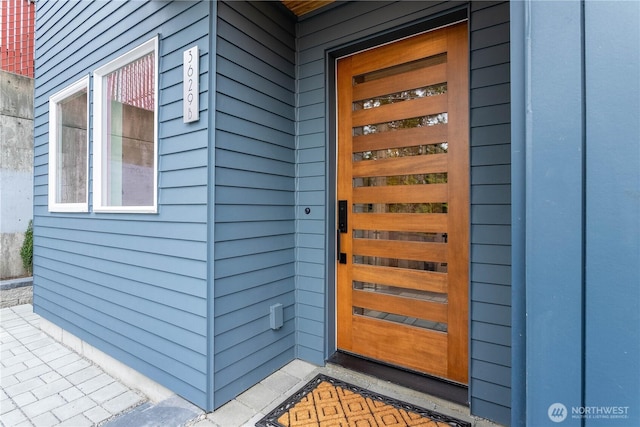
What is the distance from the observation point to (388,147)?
7.36 feet

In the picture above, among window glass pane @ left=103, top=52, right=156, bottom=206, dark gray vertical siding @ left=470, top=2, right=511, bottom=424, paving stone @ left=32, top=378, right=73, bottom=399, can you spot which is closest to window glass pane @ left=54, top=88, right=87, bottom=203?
window glass pane @ left=103, top=52, right=156, bottom=206

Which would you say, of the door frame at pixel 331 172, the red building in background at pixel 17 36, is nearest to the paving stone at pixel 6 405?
the door frame at pixel 331 172

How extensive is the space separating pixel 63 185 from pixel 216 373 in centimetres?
287

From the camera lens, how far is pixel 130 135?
2.66 m

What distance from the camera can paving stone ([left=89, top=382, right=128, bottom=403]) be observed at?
219 centimetres

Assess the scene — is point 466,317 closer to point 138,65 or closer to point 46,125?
point 138,65

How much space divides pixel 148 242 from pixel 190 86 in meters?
1.15

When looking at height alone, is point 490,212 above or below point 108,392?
above

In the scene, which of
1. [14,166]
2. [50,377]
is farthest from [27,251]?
[50,377]

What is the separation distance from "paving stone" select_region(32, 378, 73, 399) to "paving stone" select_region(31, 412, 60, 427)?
28 cm

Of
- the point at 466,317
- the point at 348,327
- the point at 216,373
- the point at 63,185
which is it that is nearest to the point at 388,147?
the point at 466,317

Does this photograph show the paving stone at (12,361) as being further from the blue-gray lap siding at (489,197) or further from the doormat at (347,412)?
the blue-gray lap siding at (489,197)

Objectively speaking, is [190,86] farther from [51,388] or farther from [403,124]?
[51,388]
